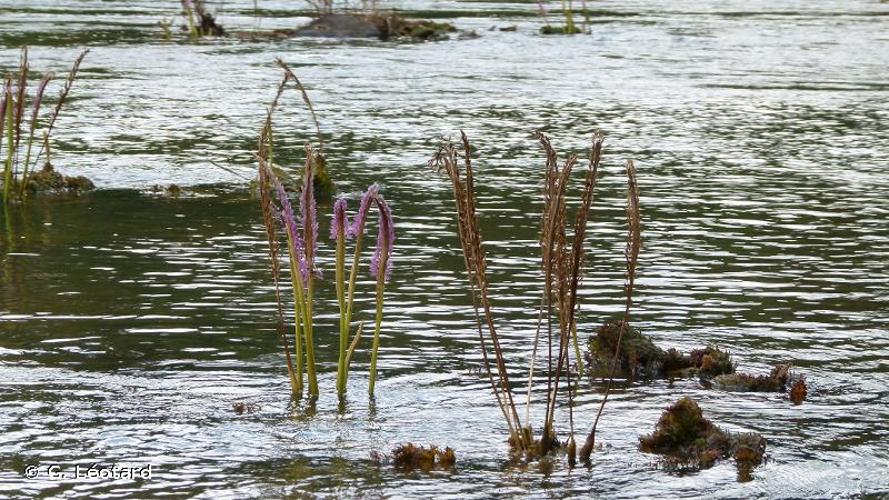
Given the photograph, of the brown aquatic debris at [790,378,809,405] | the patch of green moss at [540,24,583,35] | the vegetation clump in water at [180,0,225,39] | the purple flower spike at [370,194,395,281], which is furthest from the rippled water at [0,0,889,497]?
the patch of green moss at [540,24,583,35]

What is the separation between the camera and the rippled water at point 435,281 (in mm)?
7473

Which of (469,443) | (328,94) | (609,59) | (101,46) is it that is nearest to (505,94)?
(328,94)

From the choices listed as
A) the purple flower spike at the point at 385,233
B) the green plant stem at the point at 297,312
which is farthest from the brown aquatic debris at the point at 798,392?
the green plant stem at the point at 297,312

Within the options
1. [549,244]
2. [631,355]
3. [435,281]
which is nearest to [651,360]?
[631,355]

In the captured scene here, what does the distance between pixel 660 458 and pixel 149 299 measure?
171 inches

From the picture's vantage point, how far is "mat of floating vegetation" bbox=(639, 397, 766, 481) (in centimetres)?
745

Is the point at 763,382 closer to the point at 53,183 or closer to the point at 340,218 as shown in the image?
the point at 340,218

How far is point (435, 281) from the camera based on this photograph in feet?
37.7

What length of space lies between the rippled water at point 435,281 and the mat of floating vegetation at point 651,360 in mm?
203

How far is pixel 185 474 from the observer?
7184mm

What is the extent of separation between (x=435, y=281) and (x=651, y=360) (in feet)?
9.00

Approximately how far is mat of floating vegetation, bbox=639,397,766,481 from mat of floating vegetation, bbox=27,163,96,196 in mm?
8678

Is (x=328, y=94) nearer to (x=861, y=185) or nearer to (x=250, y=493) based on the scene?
(x=861, y=185)

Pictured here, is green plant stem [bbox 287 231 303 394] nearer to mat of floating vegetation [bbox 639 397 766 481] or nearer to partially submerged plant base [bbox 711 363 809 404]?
mat of floating vegetation [bbox 639 397 766 481]
